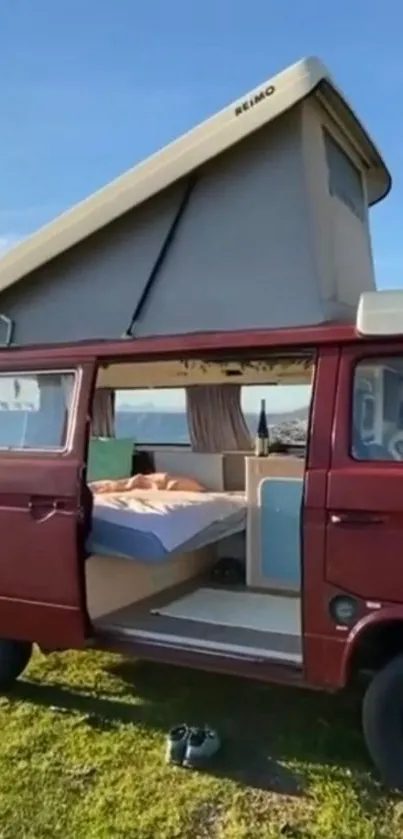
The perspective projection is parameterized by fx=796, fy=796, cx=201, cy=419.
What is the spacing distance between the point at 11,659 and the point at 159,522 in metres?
1.13

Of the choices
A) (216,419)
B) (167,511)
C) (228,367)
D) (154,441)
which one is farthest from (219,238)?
(154,441)

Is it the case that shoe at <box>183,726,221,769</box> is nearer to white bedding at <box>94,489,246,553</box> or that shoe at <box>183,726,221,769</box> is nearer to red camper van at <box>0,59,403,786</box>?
red camper van at <box>0,59,403,786</box>

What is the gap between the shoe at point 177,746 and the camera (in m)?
3.54

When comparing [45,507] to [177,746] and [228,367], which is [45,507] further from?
[228,367]

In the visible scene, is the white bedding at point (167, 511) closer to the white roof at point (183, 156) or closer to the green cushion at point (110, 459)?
the green cushion at point (110, 459)

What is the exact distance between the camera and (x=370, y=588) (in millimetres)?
3236

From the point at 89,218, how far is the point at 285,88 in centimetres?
134

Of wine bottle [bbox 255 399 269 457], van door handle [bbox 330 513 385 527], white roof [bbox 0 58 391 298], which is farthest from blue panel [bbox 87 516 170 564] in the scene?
wine bottle [bbox 255 399 269 457]

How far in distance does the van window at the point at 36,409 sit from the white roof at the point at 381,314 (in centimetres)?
158

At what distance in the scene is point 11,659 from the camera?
4.50 metres

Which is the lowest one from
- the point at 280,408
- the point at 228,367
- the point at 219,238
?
the point at 280,408

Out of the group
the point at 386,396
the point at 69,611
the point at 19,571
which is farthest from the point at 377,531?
the point at 19,571

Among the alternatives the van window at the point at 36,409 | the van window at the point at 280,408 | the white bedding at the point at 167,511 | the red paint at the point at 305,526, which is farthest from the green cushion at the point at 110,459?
the red paint at the point at 305,526

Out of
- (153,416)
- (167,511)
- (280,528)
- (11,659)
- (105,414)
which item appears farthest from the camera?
(153,416)
